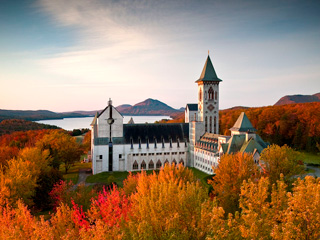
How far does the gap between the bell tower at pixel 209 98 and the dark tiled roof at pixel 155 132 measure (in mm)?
5529

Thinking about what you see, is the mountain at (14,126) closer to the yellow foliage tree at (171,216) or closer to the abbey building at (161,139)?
the abbey building at (161,139)

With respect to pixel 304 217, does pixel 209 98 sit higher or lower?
higher

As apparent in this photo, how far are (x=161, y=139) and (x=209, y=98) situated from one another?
15909 millimetres

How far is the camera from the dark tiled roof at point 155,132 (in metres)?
63.7

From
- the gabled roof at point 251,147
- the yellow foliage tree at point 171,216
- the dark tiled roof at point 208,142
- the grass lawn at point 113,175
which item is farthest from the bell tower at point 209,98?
the yellow foliage tree at point 171,216

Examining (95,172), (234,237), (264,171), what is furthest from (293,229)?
(95,172)

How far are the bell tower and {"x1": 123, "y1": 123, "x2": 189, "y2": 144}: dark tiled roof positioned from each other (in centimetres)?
553

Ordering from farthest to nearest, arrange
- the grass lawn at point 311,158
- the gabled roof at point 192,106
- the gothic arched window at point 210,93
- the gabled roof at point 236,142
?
the grass lawn at point 311,158, the gabled roof at point 192,106, the gothic arched window at point 210,93, the gabled roof at point 236,142

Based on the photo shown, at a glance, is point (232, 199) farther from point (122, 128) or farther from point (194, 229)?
point (122, 128)

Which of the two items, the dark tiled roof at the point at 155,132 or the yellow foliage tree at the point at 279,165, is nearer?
the yellow foliage tree at the point at 279,165

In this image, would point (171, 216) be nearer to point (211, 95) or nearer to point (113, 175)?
point (113, 175)

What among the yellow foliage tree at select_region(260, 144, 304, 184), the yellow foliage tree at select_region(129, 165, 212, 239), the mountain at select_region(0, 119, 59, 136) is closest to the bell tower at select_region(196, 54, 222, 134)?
the yellow foliage tree at select_region(260, 144, 304, 184)

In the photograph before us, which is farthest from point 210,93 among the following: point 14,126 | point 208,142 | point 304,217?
point 14,126

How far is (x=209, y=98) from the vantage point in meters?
65.8
